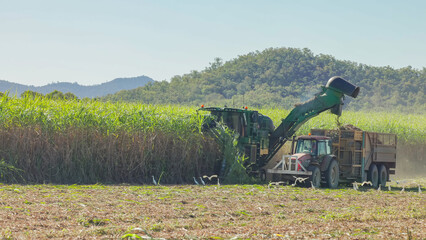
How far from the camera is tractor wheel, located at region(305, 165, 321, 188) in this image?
17.8 metres

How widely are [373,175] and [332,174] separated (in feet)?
9.50

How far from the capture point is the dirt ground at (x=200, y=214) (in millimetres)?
8664

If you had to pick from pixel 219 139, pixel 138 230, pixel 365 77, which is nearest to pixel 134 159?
pixel 219 139

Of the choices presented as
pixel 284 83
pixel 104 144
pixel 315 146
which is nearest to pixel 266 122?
pixel 315 146

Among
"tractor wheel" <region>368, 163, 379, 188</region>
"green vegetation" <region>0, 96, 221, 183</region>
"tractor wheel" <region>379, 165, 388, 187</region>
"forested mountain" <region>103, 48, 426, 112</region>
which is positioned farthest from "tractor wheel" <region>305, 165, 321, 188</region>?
"forested mountain" <region>103, 48, 426, 112</region>

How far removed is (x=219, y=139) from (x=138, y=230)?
11346 millimetres

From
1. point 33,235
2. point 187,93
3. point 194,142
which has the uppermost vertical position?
point 187,93

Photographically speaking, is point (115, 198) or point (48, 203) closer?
point (48, 203)

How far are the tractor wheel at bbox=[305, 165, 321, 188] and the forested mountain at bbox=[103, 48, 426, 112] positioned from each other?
6114cm

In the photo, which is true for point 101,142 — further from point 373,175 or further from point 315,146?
point 373,175

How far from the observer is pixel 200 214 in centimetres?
1070

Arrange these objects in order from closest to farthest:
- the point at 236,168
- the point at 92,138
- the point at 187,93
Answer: the point at 92,138, the point at 236,168, the point at 187,93

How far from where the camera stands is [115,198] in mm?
12766

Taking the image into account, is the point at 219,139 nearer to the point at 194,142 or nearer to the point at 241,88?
the point at 194,142
